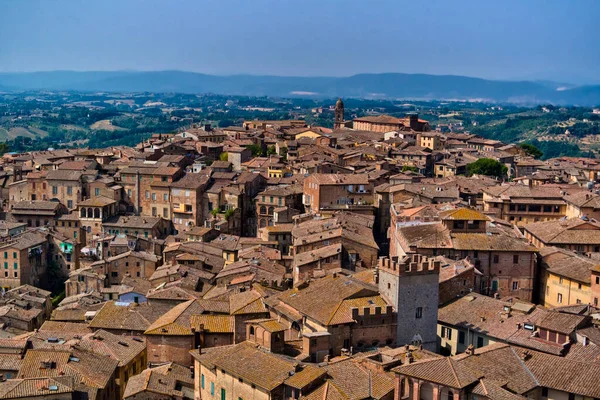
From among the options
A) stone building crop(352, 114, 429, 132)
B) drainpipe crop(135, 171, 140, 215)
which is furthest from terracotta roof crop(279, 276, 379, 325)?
stone building crop(352, 114, 429, 132)

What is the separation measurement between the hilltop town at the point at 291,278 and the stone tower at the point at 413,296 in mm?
109

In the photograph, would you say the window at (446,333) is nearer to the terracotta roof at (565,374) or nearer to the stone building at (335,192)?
the terracotta roof at (565,374)

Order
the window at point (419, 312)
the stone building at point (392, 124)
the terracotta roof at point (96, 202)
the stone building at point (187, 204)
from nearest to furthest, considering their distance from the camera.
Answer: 1. the window at point (419, 312)
2. the terracotta roof at point (96, 202)
3. the stone building at point (187, 204)
4. the stone building at point (392, 124)

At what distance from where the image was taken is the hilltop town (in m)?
39.6

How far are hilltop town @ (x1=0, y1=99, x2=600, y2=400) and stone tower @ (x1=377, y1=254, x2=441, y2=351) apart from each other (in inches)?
4.3

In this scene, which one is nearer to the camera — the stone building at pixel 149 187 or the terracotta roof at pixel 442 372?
the terracotta roof at pixel 442 372

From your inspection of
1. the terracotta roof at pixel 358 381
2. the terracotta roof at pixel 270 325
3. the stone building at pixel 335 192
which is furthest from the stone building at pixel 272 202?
the terracotta roof at pixel 358 381

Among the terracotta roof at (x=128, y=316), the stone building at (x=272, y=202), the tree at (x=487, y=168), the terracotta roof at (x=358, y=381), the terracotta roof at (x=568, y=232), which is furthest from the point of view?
the tree at (x=487, y=168)

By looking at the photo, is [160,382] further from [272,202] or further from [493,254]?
[272,202]

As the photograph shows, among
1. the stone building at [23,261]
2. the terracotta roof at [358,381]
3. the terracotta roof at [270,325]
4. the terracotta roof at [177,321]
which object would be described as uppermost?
the terracotta roof at [270,325]

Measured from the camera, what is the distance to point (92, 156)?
109 metres

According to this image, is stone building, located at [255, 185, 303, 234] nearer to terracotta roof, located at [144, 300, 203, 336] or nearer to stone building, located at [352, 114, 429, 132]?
terracotta roof, located at [144, 300, 203, 336]

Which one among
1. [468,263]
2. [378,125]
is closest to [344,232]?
[468,263]

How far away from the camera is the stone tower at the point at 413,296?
1727 inches
